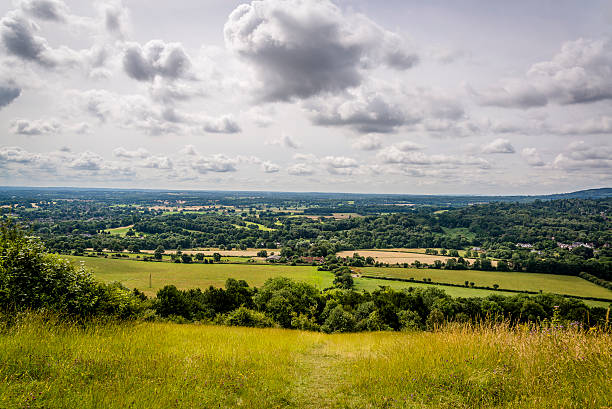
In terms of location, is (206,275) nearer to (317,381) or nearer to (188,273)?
(188,273)

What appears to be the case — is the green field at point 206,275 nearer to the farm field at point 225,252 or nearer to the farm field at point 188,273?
the farm field at point 188,273

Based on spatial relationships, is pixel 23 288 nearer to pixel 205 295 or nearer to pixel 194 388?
pixel 194 388

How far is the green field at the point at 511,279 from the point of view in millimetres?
64688

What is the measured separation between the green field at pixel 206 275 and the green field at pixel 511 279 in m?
1.90

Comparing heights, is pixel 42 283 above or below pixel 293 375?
above

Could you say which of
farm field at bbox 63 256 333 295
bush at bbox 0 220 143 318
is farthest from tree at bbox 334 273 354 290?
bush at bbox 0 220 143 318

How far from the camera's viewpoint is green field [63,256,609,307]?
58.9 metres

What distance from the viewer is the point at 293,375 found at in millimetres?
Answer: 7793

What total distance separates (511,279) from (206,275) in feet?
238

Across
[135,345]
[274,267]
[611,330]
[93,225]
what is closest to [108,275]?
[274,267]

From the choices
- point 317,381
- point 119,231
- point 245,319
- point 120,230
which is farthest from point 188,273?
point 120,230

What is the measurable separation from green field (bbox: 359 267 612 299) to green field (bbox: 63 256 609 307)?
1.90 m

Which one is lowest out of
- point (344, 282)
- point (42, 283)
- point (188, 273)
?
point (344, 282)

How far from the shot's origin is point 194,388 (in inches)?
236
